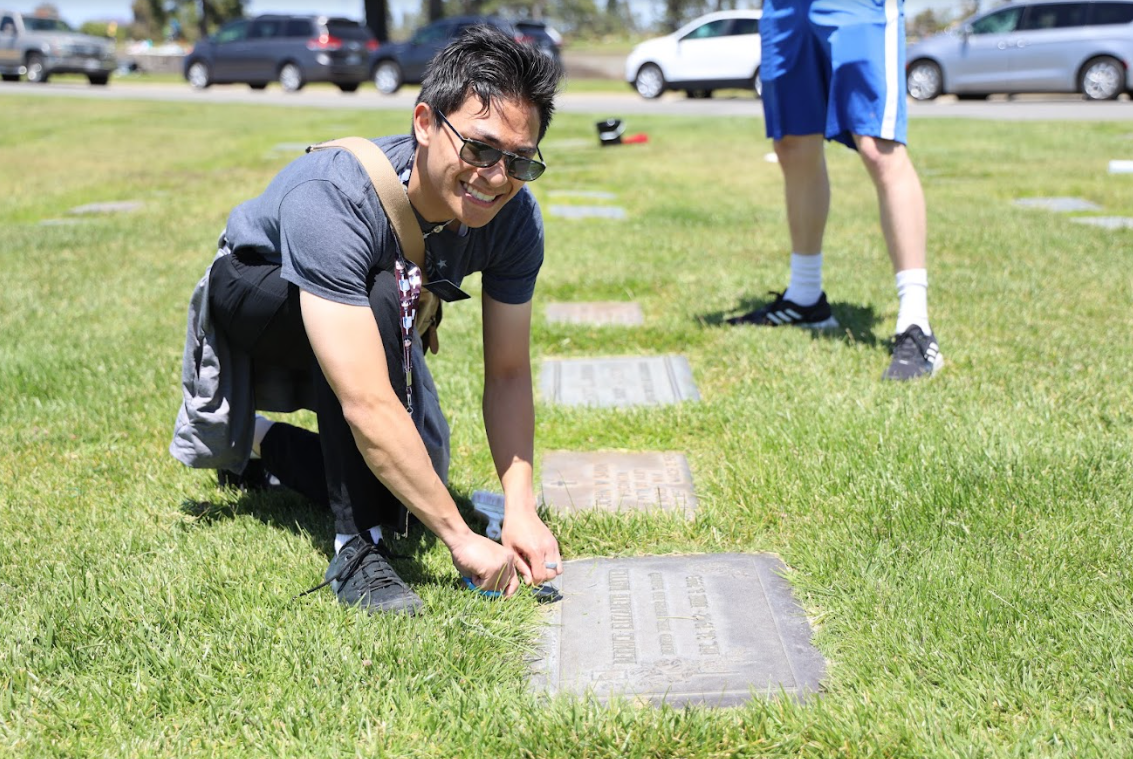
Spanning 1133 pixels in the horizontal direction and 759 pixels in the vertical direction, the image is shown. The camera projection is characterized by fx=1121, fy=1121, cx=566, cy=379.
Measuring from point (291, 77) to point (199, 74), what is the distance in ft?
8.51

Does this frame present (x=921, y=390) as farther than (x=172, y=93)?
No

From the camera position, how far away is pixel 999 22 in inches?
664

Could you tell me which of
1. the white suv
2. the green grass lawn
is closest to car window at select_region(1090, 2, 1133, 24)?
the white suv

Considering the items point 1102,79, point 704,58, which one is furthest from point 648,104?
point 1102,79

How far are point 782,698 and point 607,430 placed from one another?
1513 mm

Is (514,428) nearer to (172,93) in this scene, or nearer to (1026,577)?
(1026,577)

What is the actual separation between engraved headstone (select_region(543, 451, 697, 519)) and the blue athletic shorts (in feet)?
5.01

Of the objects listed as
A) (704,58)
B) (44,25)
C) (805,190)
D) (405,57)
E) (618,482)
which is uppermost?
(44,25)

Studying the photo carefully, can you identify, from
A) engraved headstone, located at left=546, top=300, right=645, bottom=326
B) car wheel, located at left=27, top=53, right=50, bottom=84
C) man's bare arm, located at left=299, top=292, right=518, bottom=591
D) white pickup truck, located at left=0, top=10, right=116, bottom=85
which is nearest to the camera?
man's bare arm, located at left=299, top=292, right=518, bottom=591

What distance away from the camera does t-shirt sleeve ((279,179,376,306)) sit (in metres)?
2.15

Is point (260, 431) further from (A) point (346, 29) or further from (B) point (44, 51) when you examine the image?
(B) point (44, 51)

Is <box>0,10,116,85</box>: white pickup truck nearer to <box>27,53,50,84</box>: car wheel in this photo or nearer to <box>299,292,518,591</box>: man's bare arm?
<box>27,53,50,84</box>: car wheel

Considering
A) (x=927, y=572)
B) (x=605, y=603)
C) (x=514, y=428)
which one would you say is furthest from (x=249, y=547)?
(x=927, y=572)

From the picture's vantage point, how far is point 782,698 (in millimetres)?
1943
